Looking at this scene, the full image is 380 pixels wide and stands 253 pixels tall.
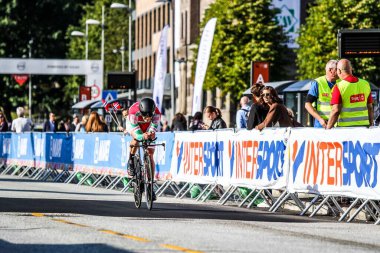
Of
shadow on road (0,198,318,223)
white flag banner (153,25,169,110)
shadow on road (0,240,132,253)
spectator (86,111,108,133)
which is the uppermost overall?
white flag banner (153,25,169,110)

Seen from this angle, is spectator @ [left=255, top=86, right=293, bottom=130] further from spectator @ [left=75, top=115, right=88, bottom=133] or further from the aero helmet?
Result: spectator @ [left=75, top=115, right=88, bottom=133]

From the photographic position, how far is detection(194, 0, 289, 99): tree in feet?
210

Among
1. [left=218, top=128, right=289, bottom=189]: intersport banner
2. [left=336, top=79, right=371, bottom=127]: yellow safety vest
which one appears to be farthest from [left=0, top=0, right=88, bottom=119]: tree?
[left=336, top=79, right=371, bottom=127]: yellow safety vest

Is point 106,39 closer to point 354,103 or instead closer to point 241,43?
point 241,43

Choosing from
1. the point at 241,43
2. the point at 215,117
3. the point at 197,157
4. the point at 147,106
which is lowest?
the point at 197,157

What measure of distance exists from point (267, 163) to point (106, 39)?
87.6m

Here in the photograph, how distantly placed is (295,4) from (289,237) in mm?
58695

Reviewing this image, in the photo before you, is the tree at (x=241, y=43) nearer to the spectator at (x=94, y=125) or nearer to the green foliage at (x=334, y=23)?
the green foliage at (x=334, y=23)

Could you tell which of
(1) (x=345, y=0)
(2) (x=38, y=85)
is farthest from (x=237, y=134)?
(2) (x=38, y=85)

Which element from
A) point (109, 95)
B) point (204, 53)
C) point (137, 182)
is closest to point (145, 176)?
point (137, 182)

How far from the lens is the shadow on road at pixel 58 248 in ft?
41.9

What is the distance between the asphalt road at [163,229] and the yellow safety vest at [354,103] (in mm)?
1536

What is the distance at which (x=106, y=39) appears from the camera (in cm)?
10775

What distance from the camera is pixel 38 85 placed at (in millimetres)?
109688
